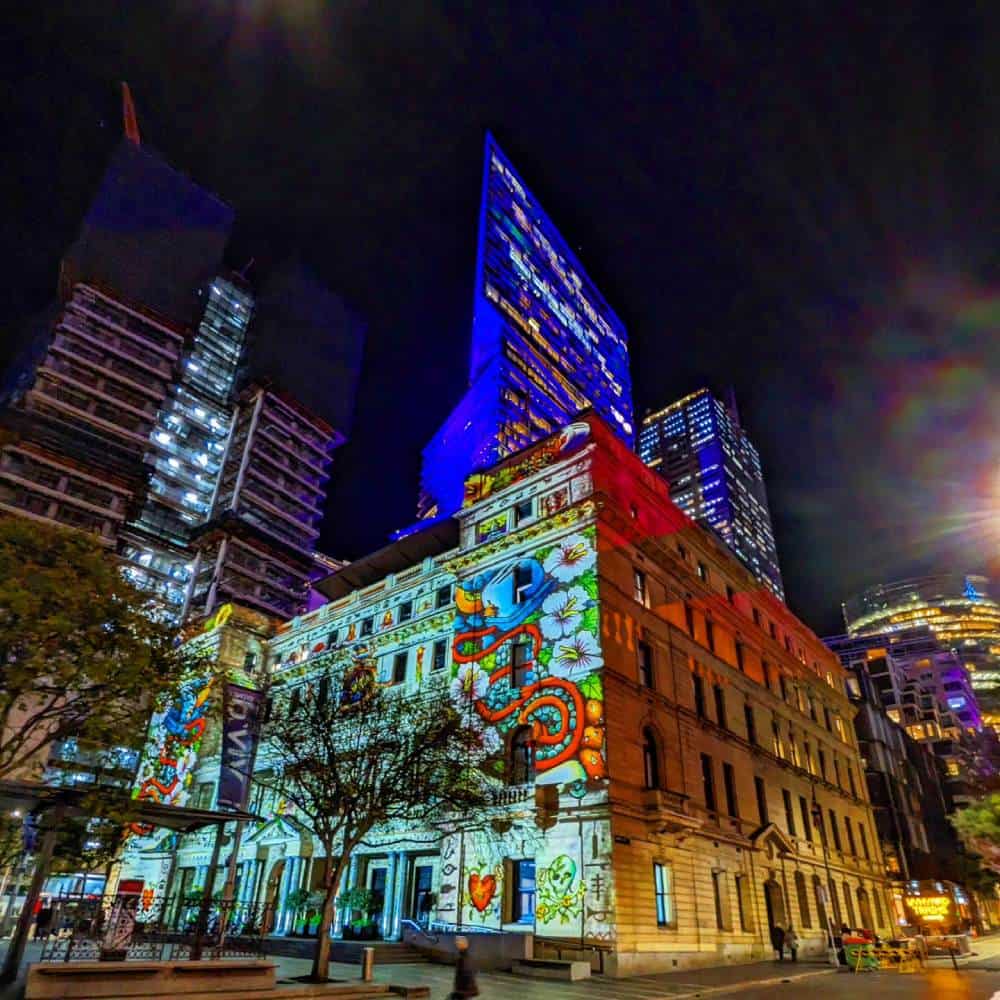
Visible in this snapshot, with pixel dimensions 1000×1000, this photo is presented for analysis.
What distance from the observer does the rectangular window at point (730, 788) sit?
107 feet

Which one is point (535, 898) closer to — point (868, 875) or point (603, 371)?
point (868, 875)

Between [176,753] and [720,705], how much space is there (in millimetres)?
33073

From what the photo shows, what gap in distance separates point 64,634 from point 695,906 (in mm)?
24726

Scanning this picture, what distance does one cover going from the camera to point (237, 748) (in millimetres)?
38656

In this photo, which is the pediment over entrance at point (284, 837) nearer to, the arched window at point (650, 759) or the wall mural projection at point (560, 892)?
the wall mural projection at point (560, 892)

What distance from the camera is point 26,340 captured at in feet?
326

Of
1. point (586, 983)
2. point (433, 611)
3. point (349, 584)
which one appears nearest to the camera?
point (586, 983)

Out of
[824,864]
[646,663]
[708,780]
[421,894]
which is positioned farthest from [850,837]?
[421,894]

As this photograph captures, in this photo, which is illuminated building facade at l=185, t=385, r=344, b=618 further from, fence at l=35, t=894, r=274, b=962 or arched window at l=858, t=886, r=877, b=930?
arched window at l=858, t=886, r=877, b=930

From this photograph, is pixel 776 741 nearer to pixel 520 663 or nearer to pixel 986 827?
pixel 986 827

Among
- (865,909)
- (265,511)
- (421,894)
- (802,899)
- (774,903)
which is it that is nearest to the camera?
(421,894)

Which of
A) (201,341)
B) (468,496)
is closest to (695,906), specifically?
(468,496)

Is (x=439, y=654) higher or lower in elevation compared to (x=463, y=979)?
higher

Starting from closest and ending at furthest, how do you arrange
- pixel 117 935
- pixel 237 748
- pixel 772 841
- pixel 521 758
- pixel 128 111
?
1. pixel 117 935
2. pixel 521 758
3. pixel 772 841
4. pixel 237 748
5. pixel 128 111
